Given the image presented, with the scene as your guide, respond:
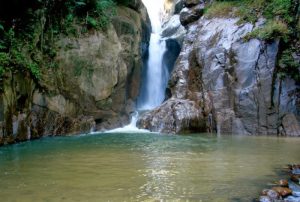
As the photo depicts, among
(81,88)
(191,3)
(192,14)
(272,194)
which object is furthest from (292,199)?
(191,3)

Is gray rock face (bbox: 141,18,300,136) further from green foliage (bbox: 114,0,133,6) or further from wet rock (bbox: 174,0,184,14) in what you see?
wet rock (bbox: 174,0,184,14)

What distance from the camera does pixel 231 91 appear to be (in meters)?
16.6

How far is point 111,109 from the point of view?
59.1 feet

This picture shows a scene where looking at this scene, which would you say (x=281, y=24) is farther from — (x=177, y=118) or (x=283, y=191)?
(x=283, y=191)

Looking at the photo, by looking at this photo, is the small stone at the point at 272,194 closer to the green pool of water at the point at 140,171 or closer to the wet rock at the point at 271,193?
the wet rock at the point at 271,193

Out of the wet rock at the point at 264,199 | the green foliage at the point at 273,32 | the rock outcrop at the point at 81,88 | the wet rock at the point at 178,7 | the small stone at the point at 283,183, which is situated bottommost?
the wet rock at the point at 264,199

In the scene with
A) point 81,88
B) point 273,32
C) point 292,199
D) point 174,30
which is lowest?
point 292,199

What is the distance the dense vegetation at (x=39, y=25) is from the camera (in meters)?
13.1

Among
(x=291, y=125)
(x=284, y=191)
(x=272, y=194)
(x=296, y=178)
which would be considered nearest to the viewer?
(x=272, y=194)

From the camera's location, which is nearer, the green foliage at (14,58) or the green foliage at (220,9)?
the green foliage at (14,58)

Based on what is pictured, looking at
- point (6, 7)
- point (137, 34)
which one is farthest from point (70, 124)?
point (137, 34)

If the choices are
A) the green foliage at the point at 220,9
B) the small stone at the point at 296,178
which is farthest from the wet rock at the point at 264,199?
the green foliage at the point at 220,9

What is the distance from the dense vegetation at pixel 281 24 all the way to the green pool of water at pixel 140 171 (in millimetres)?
5480

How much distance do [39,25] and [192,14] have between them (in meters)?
9.73
